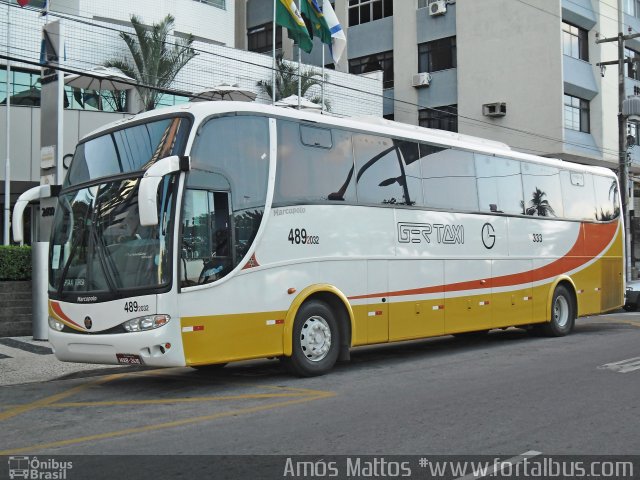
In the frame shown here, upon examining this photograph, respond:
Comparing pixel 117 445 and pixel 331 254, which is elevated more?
A: pixel 331 254

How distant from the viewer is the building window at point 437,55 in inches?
1420

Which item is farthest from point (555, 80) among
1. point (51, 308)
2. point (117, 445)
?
point (117, 445)

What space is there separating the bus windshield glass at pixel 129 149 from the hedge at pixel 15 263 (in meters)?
5.80

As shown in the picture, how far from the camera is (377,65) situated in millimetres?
39125

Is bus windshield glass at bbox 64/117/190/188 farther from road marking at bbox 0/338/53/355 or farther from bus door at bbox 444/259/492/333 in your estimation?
bus door at bbox 444/259/492/333

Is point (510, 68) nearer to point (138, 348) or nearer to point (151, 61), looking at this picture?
point (151, 61)

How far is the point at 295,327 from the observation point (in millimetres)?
9641

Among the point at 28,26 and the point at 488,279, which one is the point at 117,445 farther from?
the point at 28,26

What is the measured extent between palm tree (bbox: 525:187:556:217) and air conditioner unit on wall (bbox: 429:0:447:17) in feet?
77.0

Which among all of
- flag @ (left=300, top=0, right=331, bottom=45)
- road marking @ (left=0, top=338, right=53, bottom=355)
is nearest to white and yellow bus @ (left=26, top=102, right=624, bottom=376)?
road marking @ (left=0, top=338, right=53, bottom=355)

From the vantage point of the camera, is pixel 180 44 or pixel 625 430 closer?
pixel 625 430

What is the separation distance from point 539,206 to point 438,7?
2390 cm
